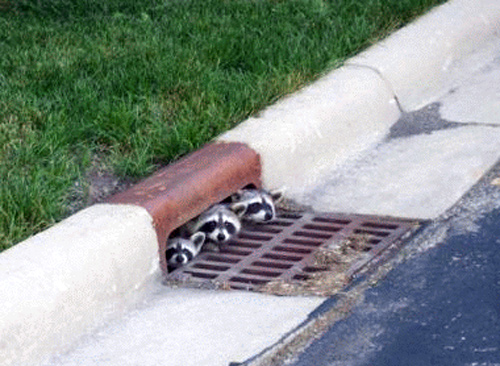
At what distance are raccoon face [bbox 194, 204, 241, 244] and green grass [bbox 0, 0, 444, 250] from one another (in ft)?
1.27

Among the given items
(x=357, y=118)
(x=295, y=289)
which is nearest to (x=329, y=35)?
(x=357, y=118)

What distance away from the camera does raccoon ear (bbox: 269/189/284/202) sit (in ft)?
18.4

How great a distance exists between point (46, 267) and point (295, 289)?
875mm

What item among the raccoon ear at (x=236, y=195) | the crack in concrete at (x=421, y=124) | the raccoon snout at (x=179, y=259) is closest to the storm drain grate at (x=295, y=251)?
the raccoon snout at (x=179, y=259)

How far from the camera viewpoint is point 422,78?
6.87 meters

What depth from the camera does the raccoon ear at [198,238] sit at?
5.16m

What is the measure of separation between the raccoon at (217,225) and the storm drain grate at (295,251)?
0.19 ft

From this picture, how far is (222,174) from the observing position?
540 centimetres

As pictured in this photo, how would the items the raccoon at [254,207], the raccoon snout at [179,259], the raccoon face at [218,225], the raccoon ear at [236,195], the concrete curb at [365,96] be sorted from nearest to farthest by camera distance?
the raccoon snout at [179,259], the raccoon face at [218,225], the raccoon at [254,207], the raccoon ear at [236,195], the concrete curb at [365,96]

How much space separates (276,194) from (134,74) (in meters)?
1.20

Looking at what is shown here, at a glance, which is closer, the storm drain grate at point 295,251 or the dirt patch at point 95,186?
the storm drain grate at point 295,251

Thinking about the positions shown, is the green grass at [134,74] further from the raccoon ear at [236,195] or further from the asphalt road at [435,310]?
the asphalt road at [435,310]

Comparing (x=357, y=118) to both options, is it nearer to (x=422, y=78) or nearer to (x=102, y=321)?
(x=422, y=78)

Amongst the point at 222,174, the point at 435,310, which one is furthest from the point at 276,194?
the point at 435,310
